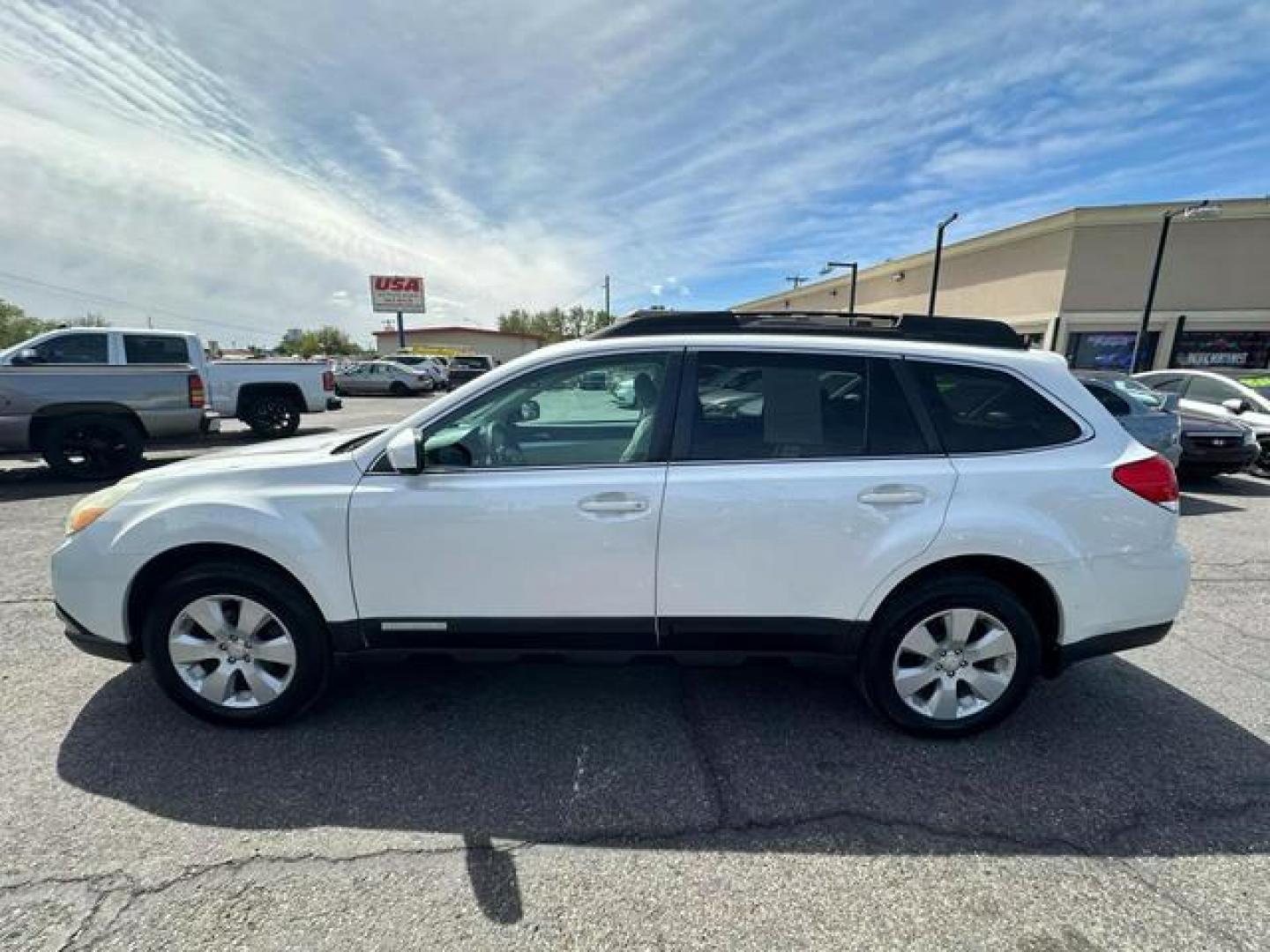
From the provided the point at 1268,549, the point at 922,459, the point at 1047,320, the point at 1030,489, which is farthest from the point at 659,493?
the point at 1047,320

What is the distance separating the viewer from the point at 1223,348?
23328 mm

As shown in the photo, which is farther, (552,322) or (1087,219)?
(552,322)

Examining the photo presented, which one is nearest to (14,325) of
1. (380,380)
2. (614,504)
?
(380,380)

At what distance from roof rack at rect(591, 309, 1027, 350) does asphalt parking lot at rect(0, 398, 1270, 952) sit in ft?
5.92

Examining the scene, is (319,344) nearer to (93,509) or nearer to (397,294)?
(397,294)

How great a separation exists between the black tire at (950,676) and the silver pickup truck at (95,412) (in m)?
9.55

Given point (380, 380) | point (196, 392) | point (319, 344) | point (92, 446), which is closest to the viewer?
point (92, 446)

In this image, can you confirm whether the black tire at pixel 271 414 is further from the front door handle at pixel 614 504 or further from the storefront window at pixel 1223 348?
the storefront window at pixel 1223 348

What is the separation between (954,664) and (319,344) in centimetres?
10555

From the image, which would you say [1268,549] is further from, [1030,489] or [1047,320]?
[1047,320]

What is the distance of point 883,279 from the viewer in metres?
39.1

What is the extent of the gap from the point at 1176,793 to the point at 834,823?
1.43 meters

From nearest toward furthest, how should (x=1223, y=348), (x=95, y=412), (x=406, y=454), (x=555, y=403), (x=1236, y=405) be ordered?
Answer: (x=406, y=454)
(x=555, y=403)
(x=95, y=412)
(x=1236, y=405)
(x=1223, y=348)

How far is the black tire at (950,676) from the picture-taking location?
2.63m
